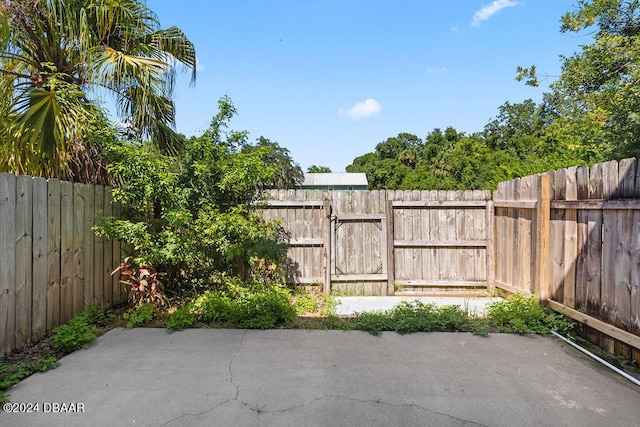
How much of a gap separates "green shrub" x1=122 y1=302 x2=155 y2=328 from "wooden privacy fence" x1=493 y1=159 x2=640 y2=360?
4.44 m

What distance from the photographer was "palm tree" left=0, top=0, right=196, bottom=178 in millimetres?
3561

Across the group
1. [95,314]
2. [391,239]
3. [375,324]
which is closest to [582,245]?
[375,324]

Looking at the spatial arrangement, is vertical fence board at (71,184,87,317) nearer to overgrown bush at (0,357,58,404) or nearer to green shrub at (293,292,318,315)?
overgrown bush at (0,357,58,404)

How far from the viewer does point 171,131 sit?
15.6ft

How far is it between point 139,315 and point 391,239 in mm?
3616

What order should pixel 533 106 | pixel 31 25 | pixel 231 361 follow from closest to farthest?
pixel 231 361 → pixel 31 25 → pixel 533 106

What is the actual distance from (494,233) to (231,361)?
14.4ft

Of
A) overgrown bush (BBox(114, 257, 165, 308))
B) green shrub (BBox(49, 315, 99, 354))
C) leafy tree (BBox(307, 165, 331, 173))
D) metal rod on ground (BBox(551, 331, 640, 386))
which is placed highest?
leafy tree (BBox(307, 165, 331, 173))

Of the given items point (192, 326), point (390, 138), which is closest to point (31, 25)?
point (192, 326)

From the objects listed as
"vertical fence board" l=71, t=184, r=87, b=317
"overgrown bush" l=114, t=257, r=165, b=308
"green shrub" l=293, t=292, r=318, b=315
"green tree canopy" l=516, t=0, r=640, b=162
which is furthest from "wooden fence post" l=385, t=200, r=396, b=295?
"vertical fence board" l=71, t=184, r=87, b=317

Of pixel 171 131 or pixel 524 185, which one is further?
pixel 171 131

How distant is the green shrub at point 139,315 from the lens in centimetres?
349

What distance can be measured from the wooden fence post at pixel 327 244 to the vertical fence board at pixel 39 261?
133 inches

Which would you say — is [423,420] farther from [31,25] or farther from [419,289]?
[31,25]
